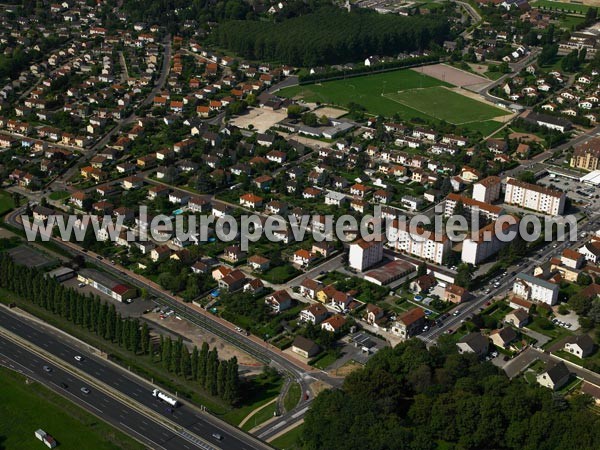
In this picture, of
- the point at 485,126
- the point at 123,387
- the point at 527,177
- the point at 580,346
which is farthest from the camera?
the point at 485,126

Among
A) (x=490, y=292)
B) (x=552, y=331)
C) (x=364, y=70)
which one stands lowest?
(x=552, y=331)

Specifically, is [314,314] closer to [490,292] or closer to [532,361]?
[490,292]

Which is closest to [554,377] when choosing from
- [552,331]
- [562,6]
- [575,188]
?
[552,331]

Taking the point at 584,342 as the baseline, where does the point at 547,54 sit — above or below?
above

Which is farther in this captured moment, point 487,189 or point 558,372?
point 487,189

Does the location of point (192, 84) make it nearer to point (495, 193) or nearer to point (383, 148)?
point (383, 148)

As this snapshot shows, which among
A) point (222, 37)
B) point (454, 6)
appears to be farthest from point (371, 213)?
point (454, 6)

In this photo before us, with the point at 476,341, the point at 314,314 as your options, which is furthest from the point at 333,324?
the point at 476,341

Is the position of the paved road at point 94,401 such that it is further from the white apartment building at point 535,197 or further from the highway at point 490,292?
the white apartment building at point 535,197

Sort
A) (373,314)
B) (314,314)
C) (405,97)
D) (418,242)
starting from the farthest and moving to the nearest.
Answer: (405,97)
(418,242)
(373,314)
(314,314)
